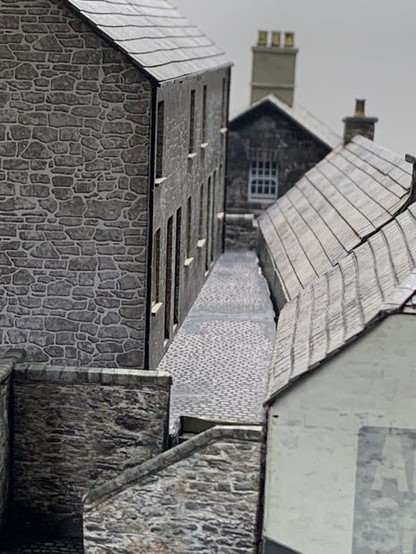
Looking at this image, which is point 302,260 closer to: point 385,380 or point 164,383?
point 164,383

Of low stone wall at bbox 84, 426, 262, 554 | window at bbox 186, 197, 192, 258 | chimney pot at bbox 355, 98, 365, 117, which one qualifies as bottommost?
low stone wall at bbox 84, 426, 262, 554

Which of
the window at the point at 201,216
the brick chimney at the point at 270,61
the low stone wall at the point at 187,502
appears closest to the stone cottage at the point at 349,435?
the low stone wall at the point at 187,502

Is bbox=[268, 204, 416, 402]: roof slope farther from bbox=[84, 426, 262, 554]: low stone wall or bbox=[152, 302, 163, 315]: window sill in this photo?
bbox=[152, 302, 163, 315]: window sill

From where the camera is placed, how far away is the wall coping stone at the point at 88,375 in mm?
14680

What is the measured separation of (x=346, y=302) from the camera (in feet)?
40.2

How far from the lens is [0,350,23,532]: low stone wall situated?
14.6m

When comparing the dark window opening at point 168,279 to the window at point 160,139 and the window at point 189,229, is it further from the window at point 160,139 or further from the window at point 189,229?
the window at point 189,229

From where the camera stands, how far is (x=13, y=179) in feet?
52.1

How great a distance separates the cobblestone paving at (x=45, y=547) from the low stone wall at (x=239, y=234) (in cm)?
1462

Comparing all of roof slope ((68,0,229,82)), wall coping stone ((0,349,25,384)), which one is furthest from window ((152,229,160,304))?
roof slope ((68,0,229,82))

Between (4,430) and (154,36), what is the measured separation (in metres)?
7.36

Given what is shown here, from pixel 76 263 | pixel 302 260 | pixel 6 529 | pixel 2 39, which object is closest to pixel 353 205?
pixel 302 260

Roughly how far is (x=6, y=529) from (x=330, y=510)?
5516 millimetres

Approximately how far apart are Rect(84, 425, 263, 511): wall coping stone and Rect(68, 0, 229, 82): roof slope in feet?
16.9
